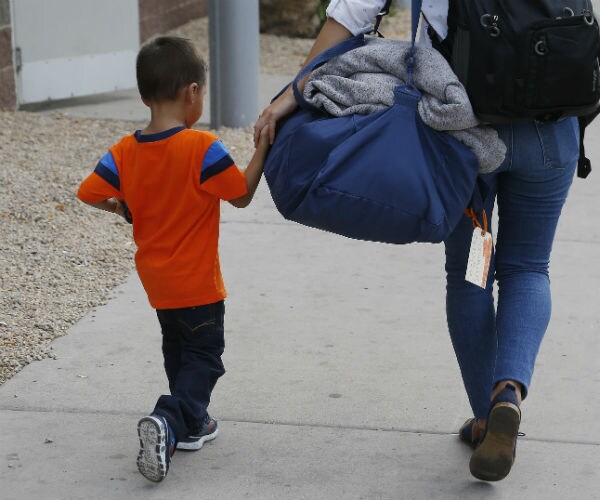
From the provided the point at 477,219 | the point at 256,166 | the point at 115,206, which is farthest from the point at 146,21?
the point at 477,219

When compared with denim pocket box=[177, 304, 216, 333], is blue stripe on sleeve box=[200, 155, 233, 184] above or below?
above

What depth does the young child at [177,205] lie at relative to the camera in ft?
10.6

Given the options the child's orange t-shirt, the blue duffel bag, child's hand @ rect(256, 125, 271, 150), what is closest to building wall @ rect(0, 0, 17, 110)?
the child's orange t-shirt

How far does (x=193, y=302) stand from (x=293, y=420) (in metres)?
0.64

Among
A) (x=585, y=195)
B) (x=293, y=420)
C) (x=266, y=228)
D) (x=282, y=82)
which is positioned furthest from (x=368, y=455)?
(x=282, y=82)

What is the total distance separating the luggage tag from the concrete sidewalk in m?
0.63

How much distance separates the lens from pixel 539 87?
284 centimetres

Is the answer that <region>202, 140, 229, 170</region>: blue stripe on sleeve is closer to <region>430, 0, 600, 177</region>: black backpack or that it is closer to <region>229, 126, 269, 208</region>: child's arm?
<region>229, 126, 269, 208</region>: child's arm

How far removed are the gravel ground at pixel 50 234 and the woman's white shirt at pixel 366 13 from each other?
1.84 meters

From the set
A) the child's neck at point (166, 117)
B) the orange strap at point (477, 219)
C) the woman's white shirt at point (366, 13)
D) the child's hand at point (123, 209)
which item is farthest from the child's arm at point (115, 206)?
the orange strap at point (477, 219)

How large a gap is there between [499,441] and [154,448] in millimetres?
932

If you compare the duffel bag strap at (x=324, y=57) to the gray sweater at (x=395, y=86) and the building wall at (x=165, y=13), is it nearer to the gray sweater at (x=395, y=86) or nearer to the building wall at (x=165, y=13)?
the gray sweater at (x=395, y=86)

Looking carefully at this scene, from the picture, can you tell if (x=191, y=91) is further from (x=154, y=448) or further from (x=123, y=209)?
(x=154, y=448)

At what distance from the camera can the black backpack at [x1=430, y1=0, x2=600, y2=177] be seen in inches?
111
